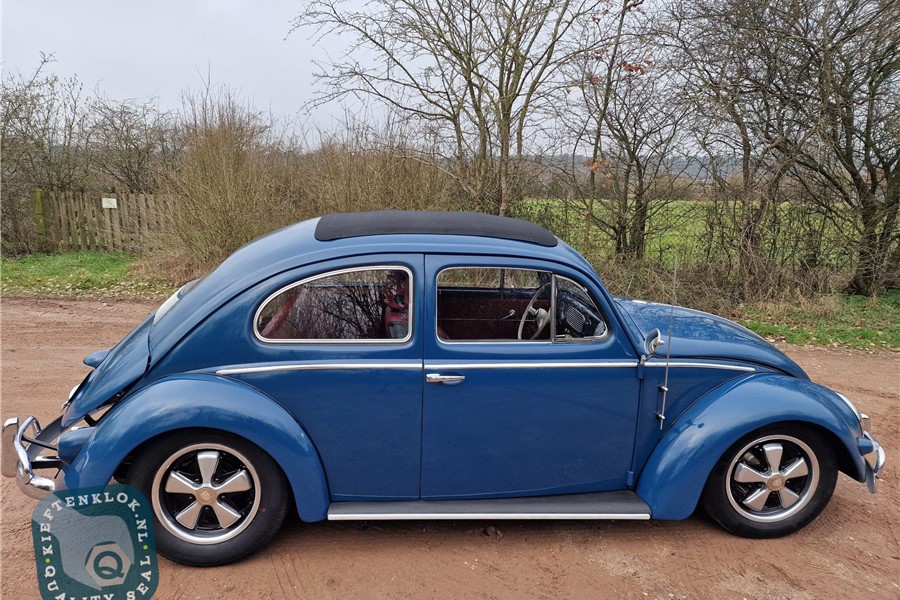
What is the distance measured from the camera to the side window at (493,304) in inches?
129

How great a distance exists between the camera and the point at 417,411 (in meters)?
3.02

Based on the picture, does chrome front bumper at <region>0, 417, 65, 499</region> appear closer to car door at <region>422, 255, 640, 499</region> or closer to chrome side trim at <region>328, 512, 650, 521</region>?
chrome side trim at <region>328, 512, 650, 521</region>

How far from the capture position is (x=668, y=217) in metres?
9.87

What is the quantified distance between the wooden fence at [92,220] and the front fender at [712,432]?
1264 centimetres

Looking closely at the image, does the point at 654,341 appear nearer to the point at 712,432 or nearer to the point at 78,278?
the point at 712,432

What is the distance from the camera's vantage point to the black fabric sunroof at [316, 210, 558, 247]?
325 cm

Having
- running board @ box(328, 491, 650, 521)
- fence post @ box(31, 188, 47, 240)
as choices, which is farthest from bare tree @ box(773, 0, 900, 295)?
fence post @ box(31, 188, 47, 240)

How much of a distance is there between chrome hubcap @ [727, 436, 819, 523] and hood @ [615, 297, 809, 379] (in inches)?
19.9

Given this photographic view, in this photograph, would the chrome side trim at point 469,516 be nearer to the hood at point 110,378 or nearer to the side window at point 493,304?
the side window at point 493,304

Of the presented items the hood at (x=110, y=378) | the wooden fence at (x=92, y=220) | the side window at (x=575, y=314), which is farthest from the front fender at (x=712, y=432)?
the wooden fence at (x=92, y=220)

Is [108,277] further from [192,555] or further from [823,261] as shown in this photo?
[823,261]

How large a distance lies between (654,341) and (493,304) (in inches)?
43.4

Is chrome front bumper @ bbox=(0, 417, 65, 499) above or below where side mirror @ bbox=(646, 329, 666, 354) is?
below

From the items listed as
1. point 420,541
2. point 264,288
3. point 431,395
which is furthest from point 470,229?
point 420,541
